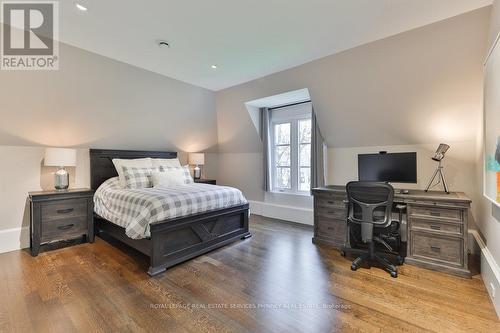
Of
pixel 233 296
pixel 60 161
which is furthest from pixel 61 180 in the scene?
pixel 233 296

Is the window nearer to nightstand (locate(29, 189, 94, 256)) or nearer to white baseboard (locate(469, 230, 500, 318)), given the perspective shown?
white baseboard (locate(469, 230, 500, 318))

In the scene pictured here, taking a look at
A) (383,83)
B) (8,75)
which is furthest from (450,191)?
(8,75)

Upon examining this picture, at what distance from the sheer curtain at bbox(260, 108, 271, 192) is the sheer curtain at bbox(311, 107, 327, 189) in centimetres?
102

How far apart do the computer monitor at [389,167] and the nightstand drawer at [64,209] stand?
4.06 m

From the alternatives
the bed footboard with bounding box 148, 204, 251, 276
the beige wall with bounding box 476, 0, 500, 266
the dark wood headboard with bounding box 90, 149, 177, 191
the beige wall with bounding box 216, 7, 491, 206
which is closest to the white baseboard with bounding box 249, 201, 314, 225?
the beige wall with bounding box 216, 7, 491, 206

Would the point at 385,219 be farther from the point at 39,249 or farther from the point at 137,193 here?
the point at 39,249

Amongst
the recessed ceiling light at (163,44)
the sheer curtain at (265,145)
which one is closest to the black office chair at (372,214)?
the sheer curtain at (265,145)

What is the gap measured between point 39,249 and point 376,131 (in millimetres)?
4845

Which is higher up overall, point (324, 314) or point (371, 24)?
point (371, 24)

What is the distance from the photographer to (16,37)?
9.23 feet

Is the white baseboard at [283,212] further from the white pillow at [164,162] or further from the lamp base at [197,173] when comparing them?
the white pillow at [164,162]

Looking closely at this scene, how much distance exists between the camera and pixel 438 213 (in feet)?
8.32

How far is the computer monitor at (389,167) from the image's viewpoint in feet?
10.2

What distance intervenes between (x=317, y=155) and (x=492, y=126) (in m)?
2.31
